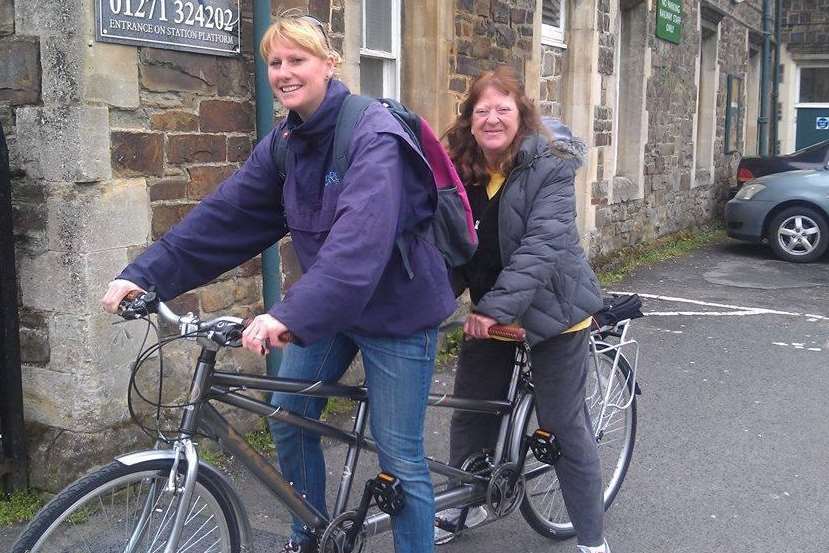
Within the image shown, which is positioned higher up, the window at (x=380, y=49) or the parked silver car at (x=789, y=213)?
the window at (x=380, y=49)

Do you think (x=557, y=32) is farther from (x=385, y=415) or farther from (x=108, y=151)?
(x=385, y=415)

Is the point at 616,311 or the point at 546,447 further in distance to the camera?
the point at 616,311

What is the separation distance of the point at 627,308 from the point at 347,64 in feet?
8.64

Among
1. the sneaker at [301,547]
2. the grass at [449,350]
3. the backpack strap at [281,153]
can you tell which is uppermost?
the backpack strap at [281,153]

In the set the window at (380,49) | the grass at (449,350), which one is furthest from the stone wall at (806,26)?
the grass at (449,350)

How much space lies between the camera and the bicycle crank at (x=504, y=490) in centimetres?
354

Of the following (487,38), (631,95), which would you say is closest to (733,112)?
(631,95)

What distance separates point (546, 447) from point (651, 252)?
9.26 metres

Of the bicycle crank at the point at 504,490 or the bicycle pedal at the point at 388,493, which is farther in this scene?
the bicycle crank at the point at 504,490

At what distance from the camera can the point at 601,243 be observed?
36.3 feet

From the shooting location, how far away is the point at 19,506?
4.16 m

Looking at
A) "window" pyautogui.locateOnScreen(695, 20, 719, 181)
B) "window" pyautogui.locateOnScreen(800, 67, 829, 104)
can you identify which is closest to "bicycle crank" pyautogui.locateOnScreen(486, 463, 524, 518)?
"window" pyautogui.locateOnScreen(695, 20, 719, 181)

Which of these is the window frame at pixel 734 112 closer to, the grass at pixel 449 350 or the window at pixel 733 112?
the window at pixel 733 112

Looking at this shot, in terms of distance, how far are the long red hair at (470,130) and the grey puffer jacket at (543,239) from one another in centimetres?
5
